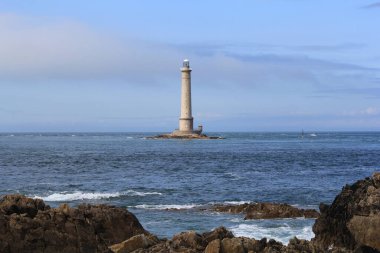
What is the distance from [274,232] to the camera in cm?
2103

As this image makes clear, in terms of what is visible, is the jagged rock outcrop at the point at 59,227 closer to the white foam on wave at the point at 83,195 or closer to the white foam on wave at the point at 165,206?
the white foam on wave at the point at 165,206

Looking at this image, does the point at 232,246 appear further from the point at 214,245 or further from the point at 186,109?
the point at 186,109

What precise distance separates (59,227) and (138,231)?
109 inches

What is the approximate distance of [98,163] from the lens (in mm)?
59156

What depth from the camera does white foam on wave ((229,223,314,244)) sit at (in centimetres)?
2020

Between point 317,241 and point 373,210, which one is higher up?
point 373,210

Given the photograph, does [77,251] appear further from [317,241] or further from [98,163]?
[98,163]

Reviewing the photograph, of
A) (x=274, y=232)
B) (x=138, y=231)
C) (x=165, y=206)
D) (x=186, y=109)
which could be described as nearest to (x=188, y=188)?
(x=165, y=206)

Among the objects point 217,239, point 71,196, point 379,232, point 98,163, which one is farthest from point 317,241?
point 98,163

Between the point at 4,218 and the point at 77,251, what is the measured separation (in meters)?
1.87

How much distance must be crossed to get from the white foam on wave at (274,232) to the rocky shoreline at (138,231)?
3971mm

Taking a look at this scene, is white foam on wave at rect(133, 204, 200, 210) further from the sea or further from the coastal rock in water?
the coastal rock in water

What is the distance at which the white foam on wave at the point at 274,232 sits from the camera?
2020cm

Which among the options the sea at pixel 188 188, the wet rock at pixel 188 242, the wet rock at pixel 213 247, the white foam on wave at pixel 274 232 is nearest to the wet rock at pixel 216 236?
the wet rock at pixel 188 242
